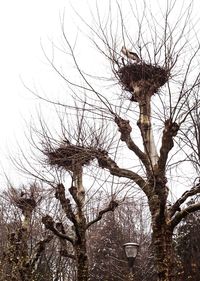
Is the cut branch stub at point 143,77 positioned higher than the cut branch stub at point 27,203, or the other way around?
the cut branch stub at point 143,77

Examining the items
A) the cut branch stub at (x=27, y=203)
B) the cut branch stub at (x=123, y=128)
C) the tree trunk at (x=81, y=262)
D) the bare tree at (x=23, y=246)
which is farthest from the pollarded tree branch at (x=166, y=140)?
the cut branch stub at (x=27, y=203)

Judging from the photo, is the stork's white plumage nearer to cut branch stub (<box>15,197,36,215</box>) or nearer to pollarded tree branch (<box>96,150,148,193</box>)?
pollarded tree branch (<box>96,150,148,193</box>)

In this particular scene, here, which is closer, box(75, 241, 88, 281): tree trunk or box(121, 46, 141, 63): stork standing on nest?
box(121, 46, 141, 63): stork standing on nest


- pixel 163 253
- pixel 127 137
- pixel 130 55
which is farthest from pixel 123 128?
pixel 163 253

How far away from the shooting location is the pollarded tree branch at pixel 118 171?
277 inches

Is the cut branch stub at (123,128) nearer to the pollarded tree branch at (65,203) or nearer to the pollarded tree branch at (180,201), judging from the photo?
the pollarded tree branch at (180,201)

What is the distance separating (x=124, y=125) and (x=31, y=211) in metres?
6.22

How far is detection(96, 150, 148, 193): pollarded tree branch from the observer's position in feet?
23.1

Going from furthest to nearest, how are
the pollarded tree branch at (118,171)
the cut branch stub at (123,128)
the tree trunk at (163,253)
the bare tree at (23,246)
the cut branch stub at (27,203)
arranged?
1. the cut branch stub at (27,203)
2. the bare tree at (23,246)
3. the cut branch stub at (123,128)
4. the pollarded tree branch at (118,171)
5. the tree trunk at (163,253)

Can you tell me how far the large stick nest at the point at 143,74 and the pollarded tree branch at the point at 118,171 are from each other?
4.48ft

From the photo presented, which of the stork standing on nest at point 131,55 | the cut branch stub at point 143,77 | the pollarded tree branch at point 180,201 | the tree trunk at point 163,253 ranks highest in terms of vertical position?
the stork standing on nest at point 131,55

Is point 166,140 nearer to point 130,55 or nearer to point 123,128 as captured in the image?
point 123,128

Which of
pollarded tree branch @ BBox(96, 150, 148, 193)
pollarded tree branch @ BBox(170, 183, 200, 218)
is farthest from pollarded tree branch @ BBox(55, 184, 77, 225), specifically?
pollarded tree branch @ BBox(170, 183, 200, 218)

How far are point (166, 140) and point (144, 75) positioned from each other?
1.31m
